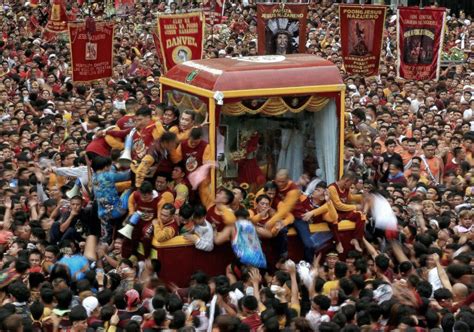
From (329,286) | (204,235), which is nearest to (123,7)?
(204,235)

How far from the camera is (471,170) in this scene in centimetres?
1529

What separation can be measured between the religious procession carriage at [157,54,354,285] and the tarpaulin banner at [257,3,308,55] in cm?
578

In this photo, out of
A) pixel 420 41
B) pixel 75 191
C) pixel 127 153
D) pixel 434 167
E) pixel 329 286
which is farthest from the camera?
pixel 420 41

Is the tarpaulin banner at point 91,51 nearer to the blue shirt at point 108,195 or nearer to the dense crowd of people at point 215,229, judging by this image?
the dense crowd of people at point 215,229

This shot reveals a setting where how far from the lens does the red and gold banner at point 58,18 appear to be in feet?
84.8

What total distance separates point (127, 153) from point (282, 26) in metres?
7.22

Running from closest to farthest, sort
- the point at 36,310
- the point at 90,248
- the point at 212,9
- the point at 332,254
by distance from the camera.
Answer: the point at 36,310 → the point at 332,254 → the point at 90,248 → the point at 212,9

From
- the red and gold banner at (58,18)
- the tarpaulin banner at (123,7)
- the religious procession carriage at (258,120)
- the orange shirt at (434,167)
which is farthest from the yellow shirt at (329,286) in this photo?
the tarpaulin banner at (123,7)

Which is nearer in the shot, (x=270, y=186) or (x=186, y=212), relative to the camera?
(x=186, y=212)

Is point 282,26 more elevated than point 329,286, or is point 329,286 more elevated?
point 282,26

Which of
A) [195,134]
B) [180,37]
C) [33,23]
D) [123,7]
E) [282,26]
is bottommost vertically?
[33,23]

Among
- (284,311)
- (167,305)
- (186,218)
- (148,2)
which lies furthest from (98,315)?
(148,2)

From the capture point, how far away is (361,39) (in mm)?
19594

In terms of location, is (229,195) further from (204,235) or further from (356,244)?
(356,244)
